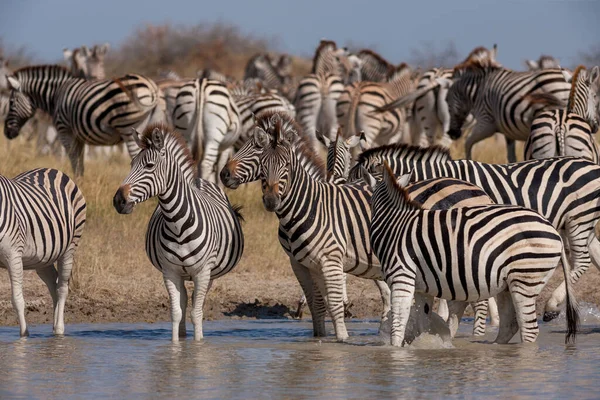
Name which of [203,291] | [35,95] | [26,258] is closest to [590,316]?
[203,291]

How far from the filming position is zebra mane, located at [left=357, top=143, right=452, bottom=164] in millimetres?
10180

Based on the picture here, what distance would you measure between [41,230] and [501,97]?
8.26m

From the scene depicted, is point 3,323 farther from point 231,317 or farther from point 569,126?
point 569,126

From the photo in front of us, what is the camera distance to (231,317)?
10891 mm

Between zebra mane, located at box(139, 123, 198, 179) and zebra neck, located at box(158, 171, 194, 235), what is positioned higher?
zebra mane, located at box(139, 123, 198, 179)

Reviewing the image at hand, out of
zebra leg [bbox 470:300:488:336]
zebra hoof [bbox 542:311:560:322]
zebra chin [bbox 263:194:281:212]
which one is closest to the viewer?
zebra chin [bbox 263:194:281:212]

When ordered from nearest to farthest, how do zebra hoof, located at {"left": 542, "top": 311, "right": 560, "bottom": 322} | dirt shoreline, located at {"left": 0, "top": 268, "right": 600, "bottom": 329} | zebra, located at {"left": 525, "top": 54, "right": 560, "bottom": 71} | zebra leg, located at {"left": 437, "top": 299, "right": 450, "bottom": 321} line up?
zebra leg, located at {"left": 437, "top": 299, "right": 450, "bottom": 321} < zebra hoof, located at {"left": 542, "top": 311, "right": 560, "bottom": 322} < dirt shoreline, located at {"left": 0, "top": 268, "right": 600, "bottom": 329} < zebra, located at {"left": 525, "top": 54, "right": 560, "bottom": 71}

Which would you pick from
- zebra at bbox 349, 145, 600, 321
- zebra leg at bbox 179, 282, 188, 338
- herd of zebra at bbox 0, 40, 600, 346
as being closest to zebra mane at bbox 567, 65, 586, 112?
herd of zebra at bbox 0, 40, 600, 346

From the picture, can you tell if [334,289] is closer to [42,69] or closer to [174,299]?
[174,299]

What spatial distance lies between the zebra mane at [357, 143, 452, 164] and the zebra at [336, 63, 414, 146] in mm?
7383

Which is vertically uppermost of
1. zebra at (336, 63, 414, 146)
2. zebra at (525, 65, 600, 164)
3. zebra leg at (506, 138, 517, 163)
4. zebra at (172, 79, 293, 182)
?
zebra at (336, 63, 414, 146)

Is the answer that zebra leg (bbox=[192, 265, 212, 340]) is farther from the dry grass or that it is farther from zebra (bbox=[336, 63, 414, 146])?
zebra (bbox=[336, 63, 414, 146])

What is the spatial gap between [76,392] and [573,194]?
471 centimetres

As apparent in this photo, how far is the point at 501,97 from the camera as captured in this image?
1588 cm
